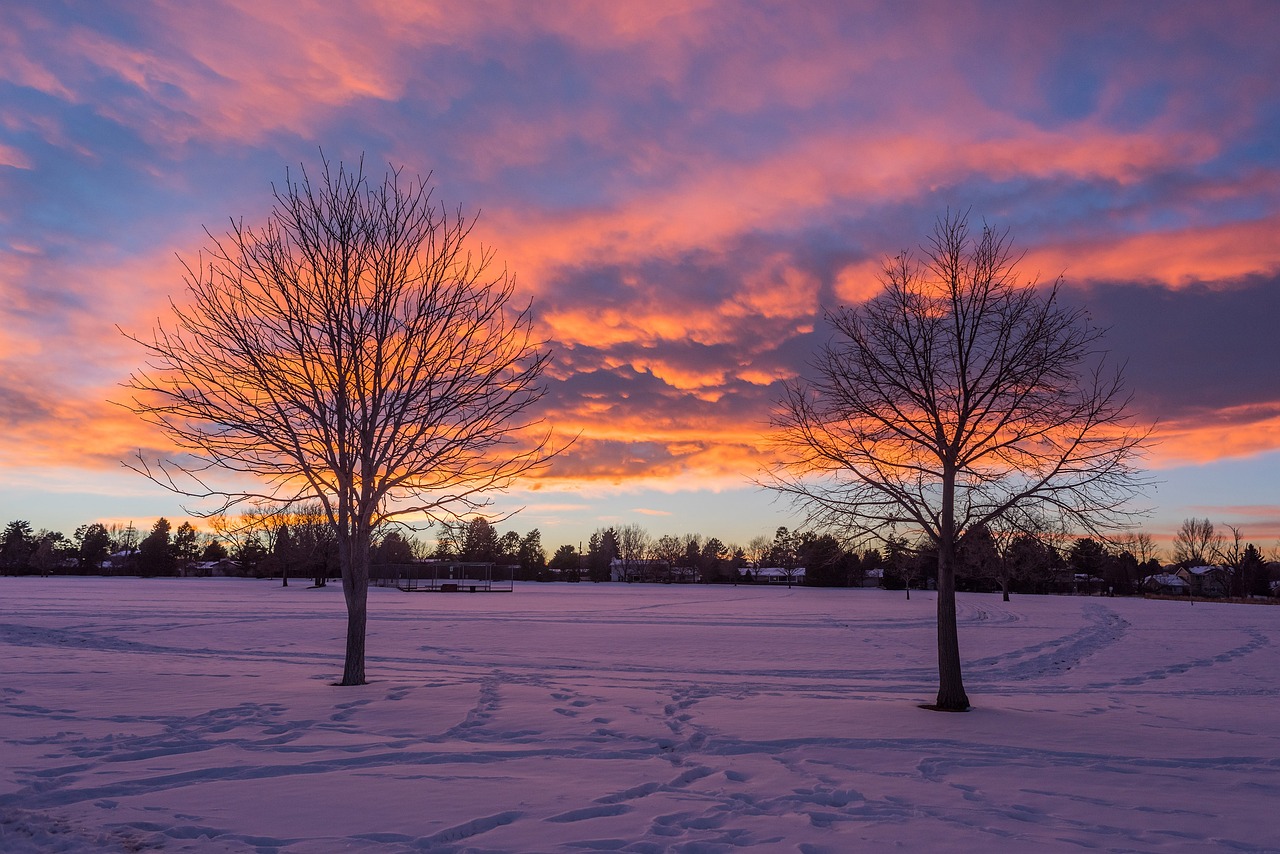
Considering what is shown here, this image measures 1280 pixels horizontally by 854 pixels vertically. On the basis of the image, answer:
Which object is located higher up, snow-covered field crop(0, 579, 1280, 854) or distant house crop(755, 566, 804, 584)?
snow-covered field crop(0, 579, 1280, 854)

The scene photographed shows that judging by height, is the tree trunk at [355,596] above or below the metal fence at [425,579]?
above

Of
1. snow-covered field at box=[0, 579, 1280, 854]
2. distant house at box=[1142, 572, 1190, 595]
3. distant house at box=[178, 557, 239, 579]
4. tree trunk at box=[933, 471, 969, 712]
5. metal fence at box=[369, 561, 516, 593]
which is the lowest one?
distant house at box=[178, 557, 239, 579]

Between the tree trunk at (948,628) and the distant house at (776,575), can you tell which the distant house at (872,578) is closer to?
the distant house at (776,575)

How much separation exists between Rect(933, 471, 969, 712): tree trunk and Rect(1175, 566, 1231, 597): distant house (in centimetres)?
12124

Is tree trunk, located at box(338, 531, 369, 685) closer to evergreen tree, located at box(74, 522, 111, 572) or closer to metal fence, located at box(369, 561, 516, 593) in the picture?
metal fence, located at box(369, 561, 516, 593)

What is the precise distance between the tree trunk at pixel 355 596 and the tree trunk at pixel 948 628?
994cm

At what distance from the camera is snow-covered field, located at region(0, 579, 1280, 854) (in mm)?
6348

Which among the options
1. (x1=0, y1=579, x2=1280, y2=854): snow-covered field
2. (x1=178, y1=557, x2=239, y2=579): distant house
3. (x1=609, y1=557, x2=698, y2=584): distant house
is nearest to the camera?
(x1=0, y1=579, x2=1280, y2=854): snow-covered field

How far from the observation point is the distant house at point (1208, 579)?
365 ft

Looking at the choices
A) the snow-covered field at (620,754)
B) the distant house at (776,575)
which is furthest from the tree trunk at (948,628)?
the distant house at (776,575)

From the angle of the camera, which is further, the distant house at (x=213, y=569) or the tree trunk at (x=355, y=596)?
the distant house at (x=213, y=569)

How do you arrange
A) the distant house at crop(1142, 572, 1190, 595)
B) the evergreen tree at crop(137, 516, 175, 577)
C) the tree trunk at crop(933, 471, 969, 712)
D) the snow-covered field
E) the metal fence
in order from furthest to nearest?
the evergreen tree at crop(137, 516, 175, 577)
the distant house at crop(1142, 572, 1190, 595)
the metal fence
the tree trunk at crop(933, 471, 969, 712)
the snow-covered field

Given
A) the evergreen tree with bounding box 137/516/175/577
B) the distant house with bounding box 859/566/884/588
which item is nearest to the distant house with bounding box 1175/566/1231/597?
the distant house with bounding box 859/566/884/588

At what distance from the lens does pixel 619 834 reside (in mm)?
6207
